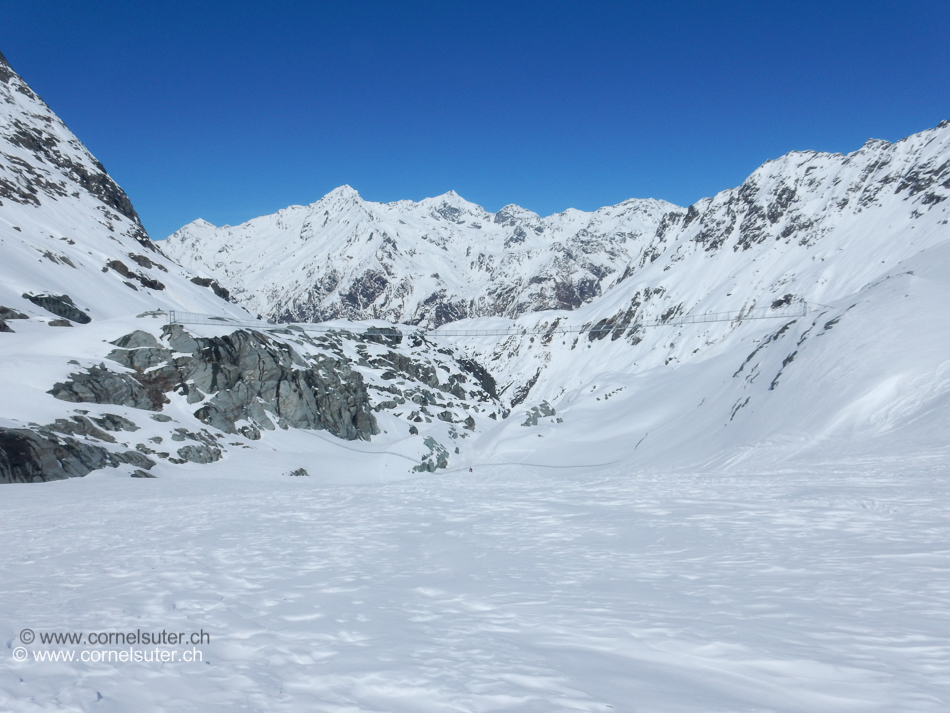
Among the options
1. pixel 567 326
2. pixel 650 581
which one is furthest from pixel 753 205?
pixel 650 581

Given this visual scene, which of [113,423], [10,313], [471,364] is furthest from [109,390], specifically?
[471,364]

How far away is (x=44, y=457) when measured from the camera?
82.7ft

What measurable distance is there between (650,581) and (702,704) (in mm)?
3361

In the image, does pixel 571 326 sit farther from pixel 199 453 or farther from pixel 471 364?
pixel 199 453

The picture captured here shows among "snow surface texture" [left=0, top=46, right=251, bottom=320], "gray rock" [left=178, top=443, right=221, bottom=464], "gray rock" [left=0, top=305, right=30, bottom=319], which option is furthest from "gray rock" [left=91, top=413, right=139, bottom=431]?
"gray rock" [left=0, top=305, right=30, bottom=319]

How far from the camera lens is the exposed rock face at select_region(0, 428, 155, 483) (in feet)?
78.5

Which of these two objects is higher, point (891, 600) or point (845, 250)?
point (845, 250)

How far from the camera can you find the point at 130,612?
669 centimetres

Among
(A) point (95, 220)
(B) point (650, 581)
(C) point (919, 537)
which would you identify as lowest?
(B) point (650, 581)

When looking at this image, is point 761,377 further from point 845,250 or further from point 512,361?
point 512,361

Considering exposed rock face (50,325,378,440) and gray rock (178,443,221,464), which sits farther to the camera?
exposed rock face (50,325,378,440)

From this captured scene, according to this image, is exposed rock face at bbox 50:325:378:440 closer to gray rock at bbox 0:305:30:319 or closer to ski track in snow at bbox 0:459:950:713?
gray rock at bbox 0:305:30:319

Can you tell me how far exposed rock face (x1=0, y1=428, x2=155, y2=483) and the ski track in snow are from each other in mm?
12178

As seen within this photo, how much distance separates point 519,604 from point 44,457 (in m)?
25.4
